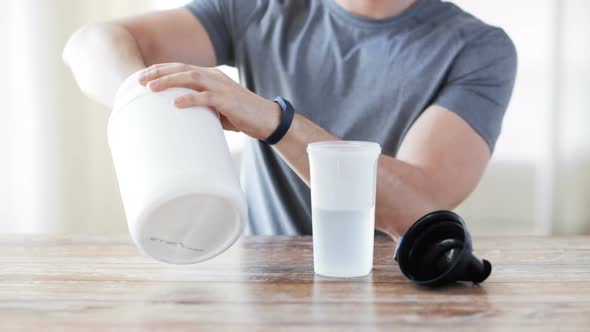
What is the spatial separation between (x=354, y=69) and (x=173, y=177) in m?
0.87

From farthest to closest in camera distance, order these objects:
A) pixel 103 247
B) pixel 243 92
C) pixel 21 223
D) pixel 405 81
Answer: pixel 21 223, pixel 405 81, pixel 103 247, pixel 243 92

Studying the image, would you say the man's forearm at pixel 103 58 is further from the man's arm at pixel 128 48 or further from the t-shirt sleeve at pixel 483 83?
the t-shirt sleeve at pixel 483 83

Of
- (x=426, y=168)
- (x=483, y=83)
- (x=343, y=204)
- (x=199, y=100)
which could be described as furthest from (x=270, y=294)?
(x=483, y=83)

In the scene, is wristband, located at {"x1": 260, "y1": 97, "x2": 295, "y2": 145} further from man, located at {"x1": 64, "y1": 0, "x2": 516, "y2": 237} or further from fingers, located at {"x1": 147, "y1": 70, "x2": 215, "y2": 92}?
man, located at {"x1": 64, "y1": 0, "x2": 516, "y2": 237}

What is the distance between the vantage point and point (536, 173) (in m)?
3.17

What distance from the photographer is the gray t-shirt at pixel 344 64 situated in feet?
4.95

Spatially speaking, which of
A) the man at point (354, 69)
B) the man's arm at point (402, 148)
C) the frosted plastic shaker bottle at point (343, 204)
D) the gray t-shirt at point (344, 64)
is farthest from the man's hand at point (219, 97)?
the gray t-shirt at point (344, 64)

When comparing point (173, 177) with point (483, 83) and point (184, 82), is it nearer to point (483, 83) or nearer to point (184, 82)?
point (184, 82)

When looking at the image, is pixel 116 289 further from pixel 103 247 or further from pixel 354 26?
pixel 354 26

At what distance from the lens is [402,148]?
55.5 inches

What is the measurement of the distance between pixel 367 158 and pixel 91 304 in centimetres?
37

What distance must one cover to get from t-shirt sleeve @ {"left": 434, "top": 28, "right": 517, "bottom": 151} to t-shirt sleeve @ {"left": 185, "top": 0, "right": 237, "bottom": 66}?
18.7 inches

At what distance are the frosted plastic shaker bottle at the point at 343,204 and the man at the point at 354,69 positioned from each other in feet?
1.36

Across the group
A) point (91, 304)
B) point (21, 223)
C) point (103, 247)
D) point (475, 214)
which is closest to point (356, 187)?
point (91, 304)
